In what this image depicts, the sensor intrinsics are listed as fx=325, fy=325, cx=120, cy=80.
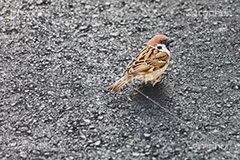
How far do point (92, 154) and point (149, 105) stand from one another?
37.2 inches

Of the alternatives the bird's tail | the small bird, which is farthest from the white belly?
the bird's tail

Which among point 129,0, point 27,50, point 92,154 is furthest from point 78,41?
point 92,154

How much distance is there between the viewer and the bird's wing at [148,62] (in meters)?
3.86

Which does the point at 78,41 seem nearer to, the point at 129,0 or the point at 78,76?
the point at 78,76

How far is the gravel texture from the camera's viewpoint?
11.1 ft

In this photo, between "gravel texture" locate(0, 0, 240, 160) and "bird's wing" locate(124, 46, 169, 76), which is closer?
"gravel texture" locate(0, 0, 240, 160)

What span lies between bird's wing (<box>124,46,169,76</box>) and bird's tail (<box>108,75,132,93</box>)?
0.08m

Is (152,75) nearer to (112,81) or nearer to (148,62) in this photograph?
(148,62)

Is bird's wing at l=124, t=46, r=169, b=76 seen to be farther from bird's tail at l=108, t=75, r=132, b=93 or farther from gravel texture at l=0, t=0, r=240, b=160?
gravel texture at l=0, t=0, r=240, b=160

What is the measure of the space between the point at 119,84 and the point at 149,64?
17.1 inches

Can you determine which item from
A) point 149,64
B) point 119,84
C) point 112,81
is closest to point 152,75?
point 149,64

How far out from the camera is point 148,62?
3.91 meters

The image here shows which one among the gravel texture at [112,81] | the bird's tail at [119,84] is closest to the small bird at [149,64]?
the bird's tail at [119,84]

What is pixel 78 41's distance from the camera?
480 centimetres
